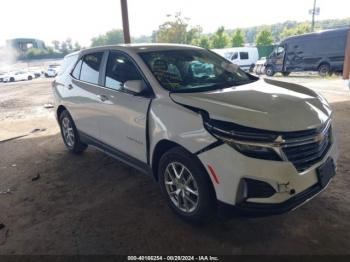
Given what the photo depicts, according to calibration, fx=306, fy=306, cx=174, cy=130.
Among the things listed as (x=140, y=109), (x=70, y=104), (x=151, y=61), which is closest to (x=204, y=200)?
(x=140, y=109)

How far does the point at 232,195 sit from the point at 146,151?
117cm

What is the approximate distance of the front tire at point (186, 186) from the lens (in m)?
2.68

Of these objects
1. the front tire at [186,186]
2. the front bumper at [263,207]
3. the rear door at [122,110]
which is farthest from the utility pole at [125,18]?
the front bumper at [263,207]

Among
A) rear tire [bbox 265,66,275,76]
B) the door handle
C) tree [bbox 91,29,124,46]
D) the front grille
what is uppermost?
tree [bbox 91,29,124,46]

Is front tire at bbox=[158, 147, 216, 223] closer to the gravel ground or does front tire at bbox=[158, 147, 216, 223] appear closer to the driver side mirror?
the gravel ground

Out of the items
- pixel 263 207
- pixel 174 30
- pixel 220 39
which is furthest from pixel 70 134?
pixel 220 39

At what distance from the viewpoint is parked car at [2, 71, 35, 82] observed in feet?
104

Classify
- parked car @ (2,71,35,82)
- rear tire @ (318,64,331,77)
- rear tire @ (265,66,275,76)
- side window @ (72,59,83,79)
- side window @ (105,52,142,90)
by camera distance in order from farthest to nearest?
parked car @ (2,71,35,82)
rear tire @ (265,66,275,76)
rear tire @ (318,64,331,77)
side window @ (72,59,83,79)
side window @ (105,52,142,90)

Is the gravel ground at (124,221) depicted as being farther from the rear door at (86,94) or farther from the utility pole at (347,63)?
the utility pole at (347,63)

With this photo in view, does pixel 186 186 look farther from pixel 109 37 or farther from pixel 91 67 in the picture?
pixel 109 37

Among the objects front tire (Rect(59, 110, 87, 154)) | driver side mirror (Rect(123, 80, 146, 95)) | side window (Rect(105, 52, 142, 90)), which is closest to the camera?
driver side mirror (Rect(123, 80, 146, 95))

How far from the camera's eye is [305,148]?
2.54 metres

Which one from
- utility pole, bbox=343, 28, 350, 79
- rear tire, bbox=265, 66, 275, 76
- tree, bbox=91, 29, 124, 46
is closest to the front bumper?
utility pole, bbox=343, 28, 350, 79

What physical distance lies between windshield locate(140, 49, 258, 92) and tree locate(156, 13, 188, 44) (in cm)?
3887
